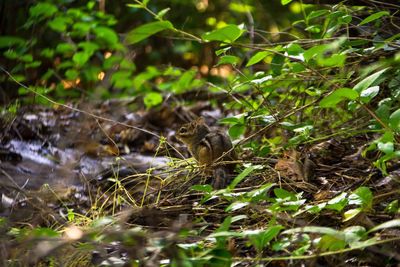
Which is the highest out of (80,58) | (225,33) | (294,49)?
(225,33)

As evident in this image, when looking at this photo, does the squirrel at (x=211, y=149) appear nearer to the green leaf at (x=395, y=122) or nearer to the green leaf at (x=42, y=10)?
the green leaf at (x=395, y=122)

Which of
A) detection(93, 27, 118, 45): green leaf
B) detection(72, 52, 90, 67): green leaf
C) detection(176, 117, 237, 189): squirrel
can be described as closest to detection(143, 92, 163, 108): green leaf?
detection(72, 52, 90, 67): green leaf

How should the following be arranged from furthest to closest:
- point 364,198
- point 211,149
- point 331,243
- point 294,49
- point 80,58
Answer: point 80,58
point 211,149
point 294,49
point 364,198
point 331,243

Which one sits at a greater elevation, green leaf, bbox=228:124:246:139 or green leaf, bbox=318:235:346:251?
green leaf, bbox=318:235:346:251

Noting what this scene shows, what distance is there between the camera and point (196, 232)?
6.97 ft

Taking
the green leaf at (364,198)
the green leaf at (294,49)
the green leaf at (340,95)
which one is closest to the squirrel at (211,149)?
the green leaf at (294,49)

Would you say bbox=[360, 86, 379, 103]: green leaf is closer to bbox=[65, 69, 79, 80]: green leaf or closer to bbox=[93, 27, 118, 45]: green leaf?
bbox=[93, 27, 118, 45]: green leaf

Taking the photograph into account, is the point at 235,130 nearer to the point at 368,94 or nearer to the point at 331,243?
the point at 368,94

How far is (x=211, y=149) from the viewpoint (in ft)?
9.68

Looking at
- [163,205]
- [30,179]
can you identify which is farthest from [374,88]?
[30,179]

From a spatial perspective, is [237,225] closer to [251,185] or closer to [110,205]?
[251,185]

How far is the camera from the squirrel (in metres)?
2.82

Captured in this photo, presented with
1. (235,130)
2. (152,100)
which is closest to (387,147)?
(235,130)

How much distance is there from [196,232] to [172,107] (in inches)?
118
